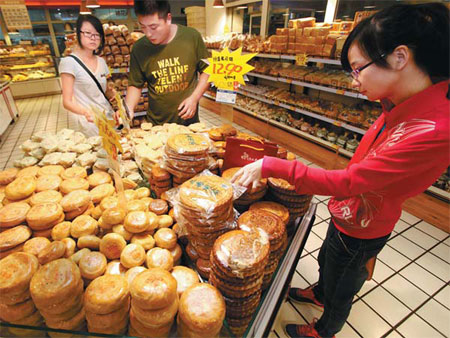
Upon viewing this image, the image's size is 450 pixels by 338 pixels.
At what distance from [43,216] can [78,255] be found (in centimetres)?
25

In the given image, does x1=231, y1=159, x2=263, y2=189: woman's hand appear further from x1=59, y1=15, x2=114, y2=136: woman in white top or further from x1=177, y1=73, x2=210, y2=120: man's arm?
x1=59, y1=15, x2=114, y2=136: woman in white top

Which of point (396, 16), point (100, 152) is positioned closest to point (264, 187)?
point (396, 16)

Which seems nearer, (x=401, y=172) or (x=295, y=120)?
(x=401, y=172)

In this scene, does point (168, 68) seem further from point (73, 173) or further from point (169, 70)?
point (73, 173)

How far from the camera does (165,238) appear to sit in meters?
1.06

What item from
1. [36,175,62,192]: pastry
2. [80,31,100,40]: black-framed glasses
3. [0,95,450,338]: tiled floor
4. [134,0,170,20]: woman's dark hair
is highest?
[134,0,170,20]: woman's dark hair

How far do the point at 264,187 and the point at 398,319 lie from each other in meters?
1.72

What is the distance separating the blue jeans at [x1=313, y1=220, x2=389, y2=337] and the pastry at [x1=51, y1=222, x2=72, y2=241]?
1.28m

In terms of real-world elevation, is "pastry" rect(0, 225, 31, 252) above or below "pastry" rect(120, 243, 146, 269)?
above

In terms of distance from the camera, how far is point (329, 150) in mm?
4047

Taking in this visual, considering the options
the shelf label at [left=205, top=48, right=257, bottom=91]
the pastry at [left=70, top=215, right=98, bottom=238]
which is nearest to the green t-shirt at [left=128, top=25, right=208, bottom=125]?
the shelf label at [left=205, top=48, right=257, bottom=91]

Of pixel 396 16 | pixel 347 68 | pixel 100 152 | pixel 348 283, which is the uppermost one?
pixel 396 16

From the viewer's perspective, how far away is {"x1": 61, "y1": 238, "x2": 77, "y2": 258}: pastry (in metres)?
0.97

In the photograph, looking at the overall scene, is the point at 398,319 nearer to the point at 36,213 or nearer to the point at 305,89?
the point at 36,213
